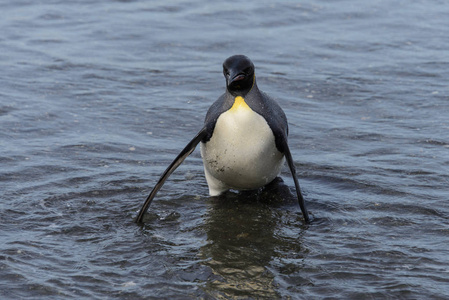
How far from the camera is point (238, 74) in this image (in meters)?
5.34

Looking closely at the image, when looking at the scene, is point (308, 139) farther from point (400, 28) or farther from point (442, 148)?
point (400, 28)

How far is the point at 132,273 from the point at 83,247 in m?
0.54

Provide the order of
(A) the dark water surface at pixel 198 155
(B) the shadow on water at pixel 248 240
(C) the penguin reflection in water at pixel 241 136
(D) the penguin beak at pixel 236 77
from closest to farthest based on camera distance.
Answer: (B) the shadow on water at pixel 248 240, (A) the dark water surface at pixel 198 155, (D) the penguin beak at pixel 236 77, (C) the penguin reflection in water at pixel 241 136

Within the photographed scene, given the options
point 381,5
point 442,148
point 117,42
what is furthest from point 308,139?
point 381,5

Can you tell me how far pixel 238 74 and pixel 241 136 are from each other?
459 millimetres

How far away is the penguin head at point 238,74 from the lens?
534 centimetres

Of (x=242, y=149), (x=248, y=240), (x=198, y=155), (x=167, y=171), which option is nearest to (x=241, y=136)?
(x=242, y=149)

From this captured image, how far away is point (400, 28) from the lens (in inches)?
437

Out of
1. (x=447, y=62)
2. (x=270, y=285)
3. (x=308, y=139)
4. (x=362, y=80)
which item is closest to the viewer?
(x=270, y=285)

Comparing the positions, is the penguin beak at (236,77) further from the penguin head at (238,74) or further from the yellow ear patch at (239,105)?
the yellow ear patch at (239,105)

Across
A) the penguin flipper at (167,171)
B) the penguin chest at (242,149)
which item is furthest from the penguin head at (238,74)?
the penguin flipper at (167,171)

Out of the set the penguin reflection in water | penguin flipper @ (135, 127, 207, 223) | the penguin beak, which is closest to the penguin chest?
the penguin reflection in water

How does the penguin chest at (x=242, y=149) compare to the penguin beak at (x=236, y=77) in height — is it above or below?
below

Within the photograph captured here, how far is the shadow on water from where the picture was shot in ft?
14.5
